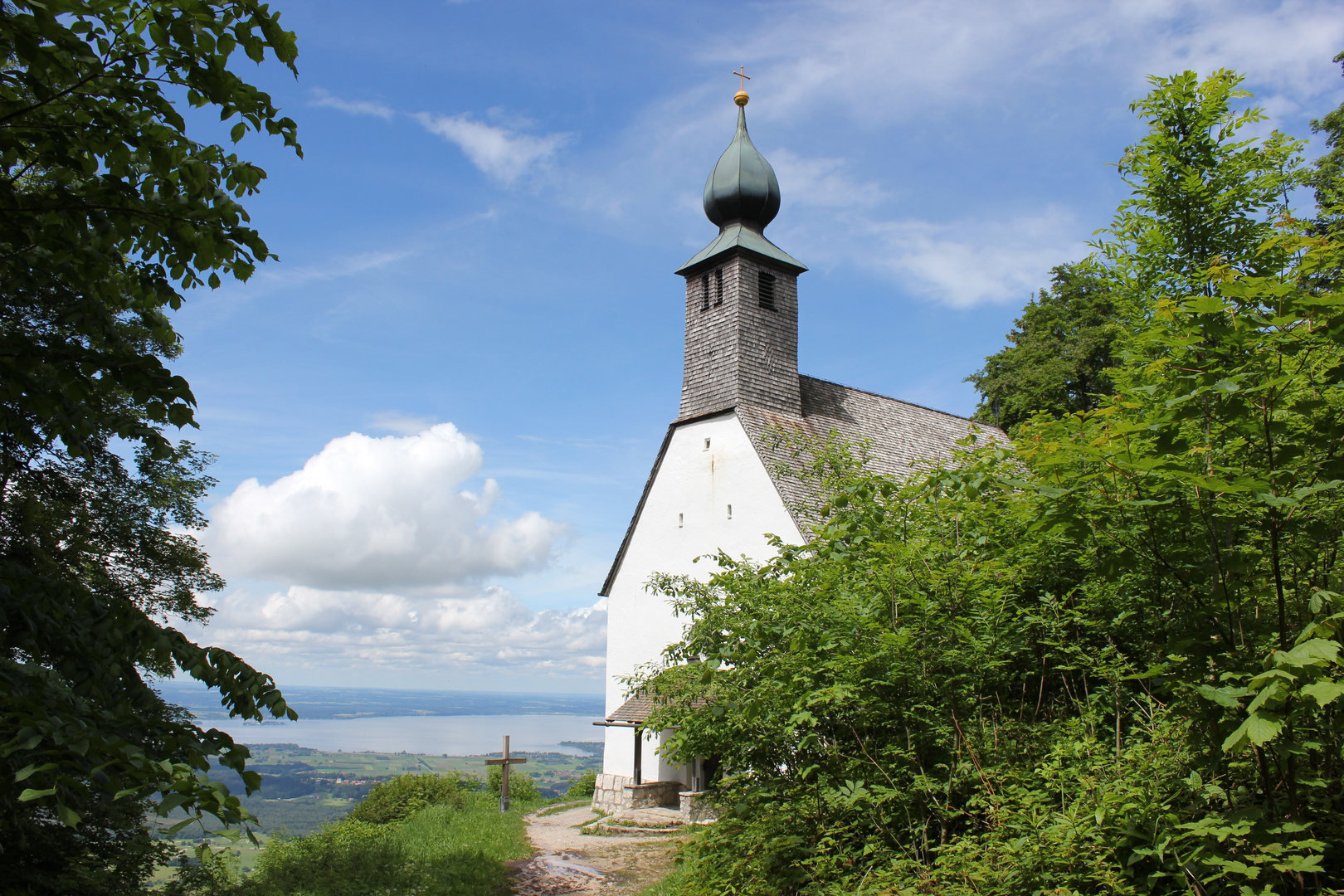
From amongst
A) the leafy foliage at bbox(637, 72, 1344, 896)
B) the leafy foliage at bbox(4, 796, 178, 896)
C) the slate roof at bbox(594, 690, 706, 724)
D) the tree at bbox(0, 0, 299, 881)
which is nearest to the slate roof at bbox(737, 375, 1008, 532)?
the slate roof at bbox(594, 690, 706, 724)

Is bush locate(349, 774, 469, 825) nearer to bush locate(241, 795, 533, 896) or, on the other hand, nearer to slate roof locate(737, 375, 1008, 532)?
bush locate(241, 795, 533, 896)

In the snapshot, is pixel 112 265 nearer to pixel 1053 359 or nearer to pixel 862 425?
pixel 862 425

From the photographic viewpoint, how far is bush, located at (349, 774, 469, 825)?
1859 centimetres

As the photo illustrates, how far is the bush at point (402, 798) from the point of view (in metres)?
18.6

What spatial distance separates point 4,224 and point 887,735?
5.93 metres

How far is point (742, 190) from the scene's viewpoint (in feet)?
69.7

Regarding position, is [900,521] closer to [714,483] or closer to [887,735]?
[887,735]

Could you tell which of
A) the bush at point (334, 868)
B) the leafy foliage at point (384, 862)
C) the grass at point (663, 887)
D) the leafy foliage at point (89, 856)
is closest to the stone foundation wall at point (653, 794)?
the leafy foliage at point (384, 862)

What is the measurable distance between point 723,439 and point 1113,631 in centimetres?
1353

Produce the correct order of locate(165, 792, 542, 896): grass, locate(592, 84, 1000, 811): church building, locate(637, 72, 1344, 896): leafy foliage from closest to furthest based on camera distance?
locate(637, 72, 1344, 896): leafy foliage
locate(165, 792, 542, 896): grass
locate(592, 84, 1000, 811): church building

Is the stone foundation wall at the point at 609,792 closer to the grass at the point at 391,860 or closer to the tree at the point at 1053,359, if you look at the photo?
the grass at the point at 391,860

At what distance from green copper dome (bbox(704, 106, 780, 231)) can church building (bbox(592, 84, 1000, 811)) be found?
0.03 metres

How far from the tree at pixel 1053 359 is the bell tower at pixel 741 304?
22.3ft

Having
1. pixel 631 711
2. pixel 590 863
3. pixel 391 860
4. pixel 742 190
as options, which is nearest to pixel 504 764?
pixel 631 711
